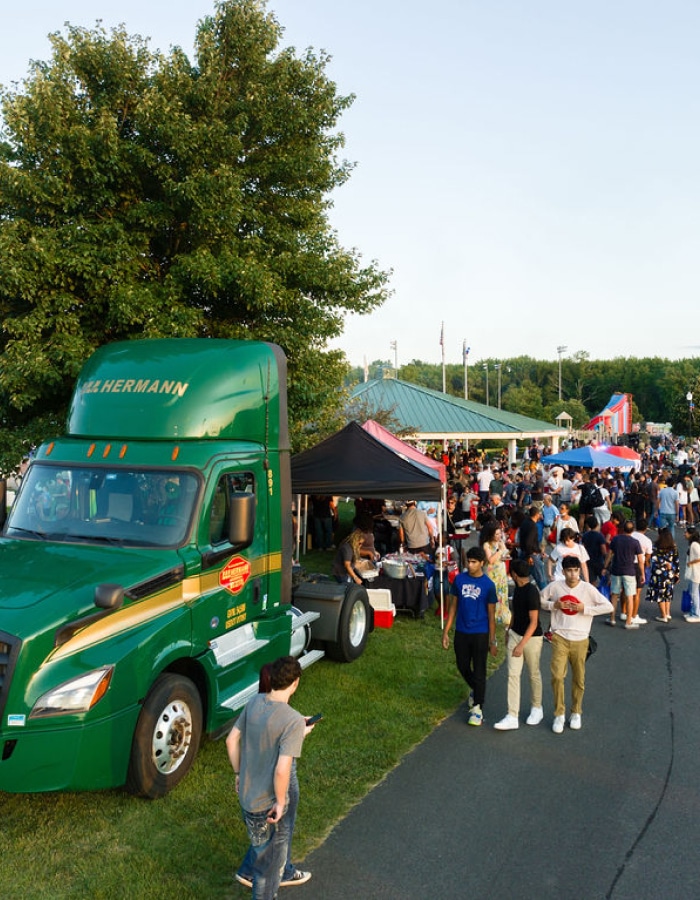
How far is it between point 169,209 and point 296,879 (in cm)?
1003

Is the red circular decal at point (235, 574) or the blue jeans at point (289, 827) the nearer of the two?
the blue jeans at point (289, 827)

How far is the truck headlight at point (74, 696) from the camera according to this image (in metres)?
4.91

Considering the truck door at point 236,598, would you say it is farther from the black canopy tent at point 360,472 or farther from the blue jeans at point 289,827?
the black canopy tent at point 360,472

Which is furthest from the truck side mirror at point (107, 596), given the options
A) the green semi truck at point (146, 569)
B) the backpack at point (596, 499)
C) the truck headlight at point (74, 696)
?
the backpack at point (596, 499)

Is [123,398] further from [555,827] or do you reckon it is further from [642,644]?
[642,644]

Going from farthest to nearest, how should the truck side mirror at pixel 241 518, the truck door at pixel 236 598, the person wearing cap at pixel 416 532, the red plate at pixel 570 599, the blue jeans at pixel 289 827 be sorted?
the person wearing cap at pixel 416 532
the red plate at pixel 570 599
the truck door at pixel 236 598
the truck side mirror at pixel 241 518
the blue jeans at pixel 289 827

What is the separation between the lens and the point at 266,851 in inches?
164

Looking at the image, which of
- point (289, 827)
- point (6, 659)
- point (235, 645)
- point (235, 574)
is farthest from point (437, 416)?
point (289, 827)

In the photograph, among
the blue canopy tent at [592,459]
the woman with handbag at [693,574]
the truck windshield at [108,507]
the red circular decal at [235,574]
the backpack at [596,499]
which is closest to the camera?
the truck windshield at [108,507]

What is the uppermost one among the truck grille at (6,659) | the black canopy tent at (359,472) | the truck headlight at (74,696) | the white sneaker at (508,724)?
the black canopy tent at (359,472)

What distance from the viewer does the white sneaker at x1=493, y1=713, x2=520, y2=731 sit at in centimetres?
741

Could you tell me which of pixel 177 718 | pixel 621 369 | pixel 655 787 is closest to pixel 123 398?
pixel 177 718

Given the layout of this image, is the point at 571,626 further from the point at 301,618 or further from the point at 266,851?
the point at 266,851

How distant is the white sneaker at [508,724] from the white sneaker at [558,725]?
0.37 metres
